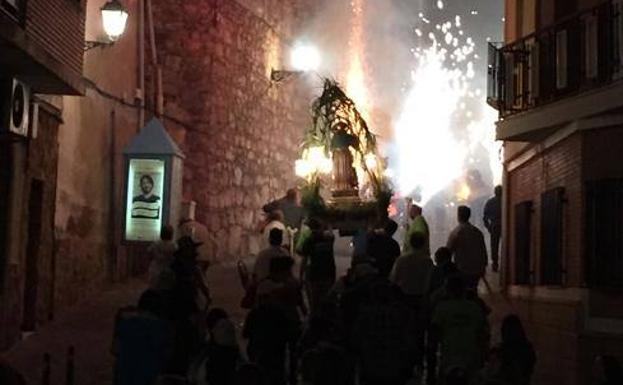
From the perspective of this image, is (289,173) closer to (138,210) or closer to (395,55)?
(138,210)

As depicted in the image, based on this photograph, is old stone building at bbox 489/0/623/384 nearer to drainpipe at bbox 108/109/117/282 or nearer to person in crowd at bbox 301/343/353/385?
person in crowd at bbox 301/343/353/385

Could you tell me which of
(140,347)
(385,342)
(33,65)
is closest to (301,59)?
(33,65)

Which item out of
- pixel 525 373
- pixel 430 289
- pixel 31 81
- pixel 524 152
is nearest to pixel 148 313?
pixel 525 373

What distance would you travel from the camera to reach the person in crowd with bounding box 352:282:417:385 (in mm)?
8234

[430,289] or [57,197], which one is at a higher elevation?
[57,197]

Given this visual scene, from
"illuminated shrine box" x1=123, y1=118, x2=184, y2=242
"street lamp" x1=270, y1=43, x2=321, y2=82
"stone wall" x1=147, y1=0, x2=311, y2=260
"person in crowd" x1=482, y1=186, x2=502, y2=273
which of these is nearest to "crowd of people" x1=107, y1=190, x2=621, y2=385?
"illuminated shrine box" x1=123, y1=118, x2=184, y2=242

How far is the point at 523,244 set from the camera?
55.5 feet

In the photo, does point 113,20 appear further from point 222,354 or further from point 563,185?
point 222,354

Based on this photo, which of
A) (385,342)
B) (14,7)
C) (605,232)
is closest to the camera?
(385,342)

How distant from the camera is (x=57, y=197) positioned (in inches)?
612

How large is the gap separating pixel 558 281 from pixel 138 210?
Result: 22.6 feet

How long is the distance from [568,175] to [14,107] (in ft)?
23.7

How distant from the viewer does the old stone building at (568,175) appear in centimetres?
1251

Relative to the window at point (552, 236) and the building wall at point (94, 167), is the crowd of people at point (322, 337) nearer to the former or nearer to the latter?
the window at point (552, 236)
